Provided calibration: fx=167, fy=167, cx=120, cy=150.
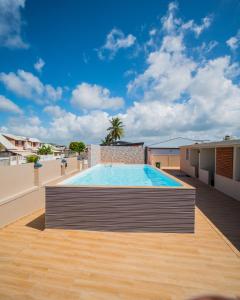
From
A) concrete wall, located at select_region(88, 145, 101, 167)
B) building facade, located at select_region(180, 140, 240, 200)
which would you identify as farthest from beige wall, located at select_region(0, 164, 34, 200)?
concrete wall, located at select_region(88, 145, 101, 167)

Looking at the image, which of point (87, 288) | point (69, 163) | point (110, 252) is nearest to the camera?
point (87, 288)

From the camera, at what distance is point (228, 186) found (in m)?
7.59

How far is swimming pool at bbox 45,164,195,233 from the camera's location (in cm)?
397

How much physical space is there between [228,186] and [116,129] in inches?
1075

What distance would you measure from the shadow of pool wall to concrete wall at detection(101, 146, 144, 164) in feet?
46.0

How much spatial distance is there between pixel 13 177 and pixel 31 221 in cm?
146

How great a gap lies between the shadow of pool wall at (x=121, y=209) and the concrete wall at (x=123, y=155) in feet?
46.0

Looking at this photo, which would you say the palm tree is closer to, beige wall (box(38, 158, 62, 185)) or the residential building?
the residential building

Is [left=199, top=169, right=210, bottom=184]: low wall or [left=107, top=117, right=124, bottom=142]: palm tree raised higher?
[left=107, top=117, right=124, bottom=142]: palm tree

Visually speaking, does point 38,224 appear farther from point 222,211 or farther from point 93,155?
point 93,155

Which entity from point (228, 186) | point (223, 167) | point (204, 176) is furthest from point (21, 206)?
point (204, 176)

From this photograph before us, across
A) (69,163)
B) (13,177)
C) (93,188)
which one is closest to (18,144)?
(69,163)

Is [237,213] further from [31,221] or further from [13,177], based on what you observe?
[13,177]

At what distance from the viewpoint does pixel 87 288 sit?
2.34 metres
